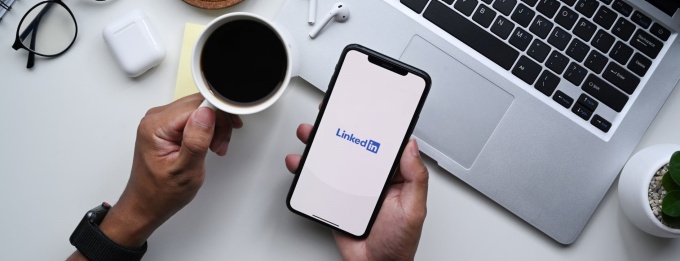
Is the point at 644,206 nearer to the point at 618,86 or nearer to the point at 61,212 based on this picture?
the point at 618,86

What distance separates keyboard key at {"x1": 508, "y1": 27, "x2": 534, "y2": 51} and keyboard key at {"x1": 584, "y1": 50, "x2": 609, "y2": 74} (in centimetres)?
9

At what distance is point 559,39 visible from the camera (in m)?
0.75

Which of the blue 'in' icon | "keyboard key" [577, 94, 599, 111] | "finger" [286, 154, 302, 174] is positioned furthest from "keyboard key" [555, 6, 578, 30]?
"finger" [286, 154, 302, 174]

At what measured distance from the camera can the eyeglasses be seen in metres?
0.77

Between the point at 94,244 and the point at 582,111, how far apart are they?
2.32ft

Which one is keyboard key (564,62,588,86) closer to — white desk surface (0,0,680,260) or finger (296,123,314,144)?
white desk surface (0,0,680,260)

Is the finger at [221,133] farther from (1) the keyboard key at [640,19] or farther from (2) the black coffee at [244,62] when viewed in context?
(1) the keyboard key at [640,19]

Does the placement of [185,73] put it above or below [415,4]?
below

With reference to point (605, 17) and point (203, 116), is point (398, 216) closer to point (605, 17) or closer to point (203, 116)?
point (203, 116)

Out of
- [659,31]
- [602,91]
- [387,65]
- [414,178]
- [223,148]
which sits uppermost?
[659,31]

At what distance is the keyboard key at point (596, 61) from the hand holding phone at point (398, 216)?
28 cm

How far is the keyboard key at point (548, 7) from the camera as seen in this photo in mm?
750

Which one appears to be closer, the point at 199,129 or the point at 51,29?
the point at 199,129

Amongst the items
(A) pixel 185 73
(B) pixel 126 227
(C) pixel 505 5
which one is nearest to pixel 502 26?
(C) pixel 505 5
